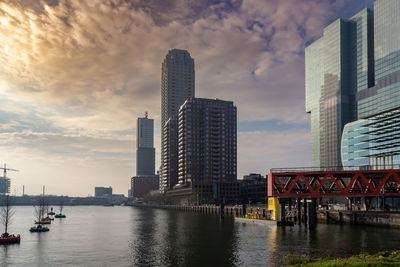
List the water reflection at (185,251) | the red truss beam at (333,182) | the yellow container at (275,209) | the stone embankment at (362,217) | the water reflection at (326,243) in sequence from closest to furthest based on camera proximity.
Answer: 1. the water reflection at (185,251)
2. the water reflection at (326,243)
3. the stone embankment at (362,217)
4. the red truss beam at (333,182)
5. the yellow container at (275,209)

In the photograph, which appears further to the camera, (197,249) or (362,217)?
(362,217)

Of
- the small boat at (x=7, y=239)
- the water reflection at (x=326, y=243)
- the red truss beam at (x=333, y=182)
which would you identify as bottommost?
the small boat at (x=7, y=239)

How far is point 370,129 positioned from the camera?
19400cm

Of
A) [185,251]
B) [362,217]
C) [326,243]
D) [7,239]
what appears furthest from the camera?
[362,217]

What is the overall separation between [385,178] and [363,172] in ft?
15.6

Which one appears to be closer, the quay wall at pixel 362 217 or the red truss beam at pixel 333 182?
the quay wall at pixel 362 217

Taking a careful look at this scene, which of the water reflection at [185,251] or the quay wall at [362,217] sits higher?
the quay wall at [362,217]

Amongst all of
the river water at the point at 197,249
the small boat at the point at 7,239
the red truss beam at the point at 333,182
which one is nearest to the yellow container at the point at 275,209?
the red truss beam at the point at 333,182

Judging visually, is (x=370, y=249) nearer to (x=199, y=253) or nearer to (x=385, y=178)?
(x=199, y=253)

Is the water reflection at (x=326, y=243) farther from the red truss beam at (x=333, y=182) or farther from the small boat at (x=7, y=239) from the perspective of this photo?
the small boat at (x=7, y=239)

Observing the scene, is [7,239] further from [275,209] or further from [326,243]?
[275,209]

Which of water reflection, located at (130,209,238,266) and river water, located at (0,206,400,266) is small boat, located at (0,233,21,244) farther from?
water reflection, located at (130,209,238,266)

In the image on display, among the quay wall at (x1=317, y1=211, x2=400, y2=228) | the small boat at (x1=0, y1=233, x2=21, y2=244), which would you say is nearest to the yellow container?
the quay wall at (x1=317, y1=211, x2=400, y2=228)

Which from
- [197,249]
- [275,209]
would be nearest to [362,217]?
[275,209]
